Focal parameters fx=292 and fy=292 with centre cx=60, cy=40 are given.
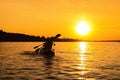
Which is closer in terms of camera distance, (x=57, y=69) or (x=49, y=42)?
(x=57, y=69)

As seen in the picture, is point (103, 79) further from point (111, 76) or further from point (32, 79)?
point (32, 79)

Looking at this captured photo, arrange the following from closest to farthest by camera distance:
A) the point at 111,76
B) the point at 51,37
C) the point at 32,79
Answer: the point at 32,79, the point at 111,76, the point at 51,37

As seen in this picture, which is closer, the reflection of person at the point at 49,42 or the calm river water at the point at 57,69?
the calm river water at the point at 57,69

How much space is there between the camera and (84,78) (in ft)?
99.4

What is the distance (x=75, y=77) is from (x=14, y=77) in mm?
6360

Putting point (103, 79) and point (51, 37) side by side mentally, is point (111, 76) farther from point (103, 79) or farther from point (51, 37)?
point (51, 37)

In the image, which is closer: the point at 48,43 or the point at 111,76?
the point at 111,76

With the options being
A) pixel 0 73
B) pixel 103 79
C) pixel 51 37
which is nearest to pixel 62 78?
pixel 103 79

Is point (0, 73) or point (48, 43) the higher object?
point (48, 43)

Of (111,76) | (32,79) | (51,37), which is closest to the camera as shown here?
(32,79)

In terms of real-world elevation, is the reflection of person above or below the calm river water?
above

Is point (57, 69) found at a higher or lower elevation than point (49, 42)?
lower

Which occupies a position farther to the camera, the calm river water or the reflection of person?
the reflection of person

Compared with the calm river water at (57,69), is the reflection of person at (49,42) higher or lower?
higher
